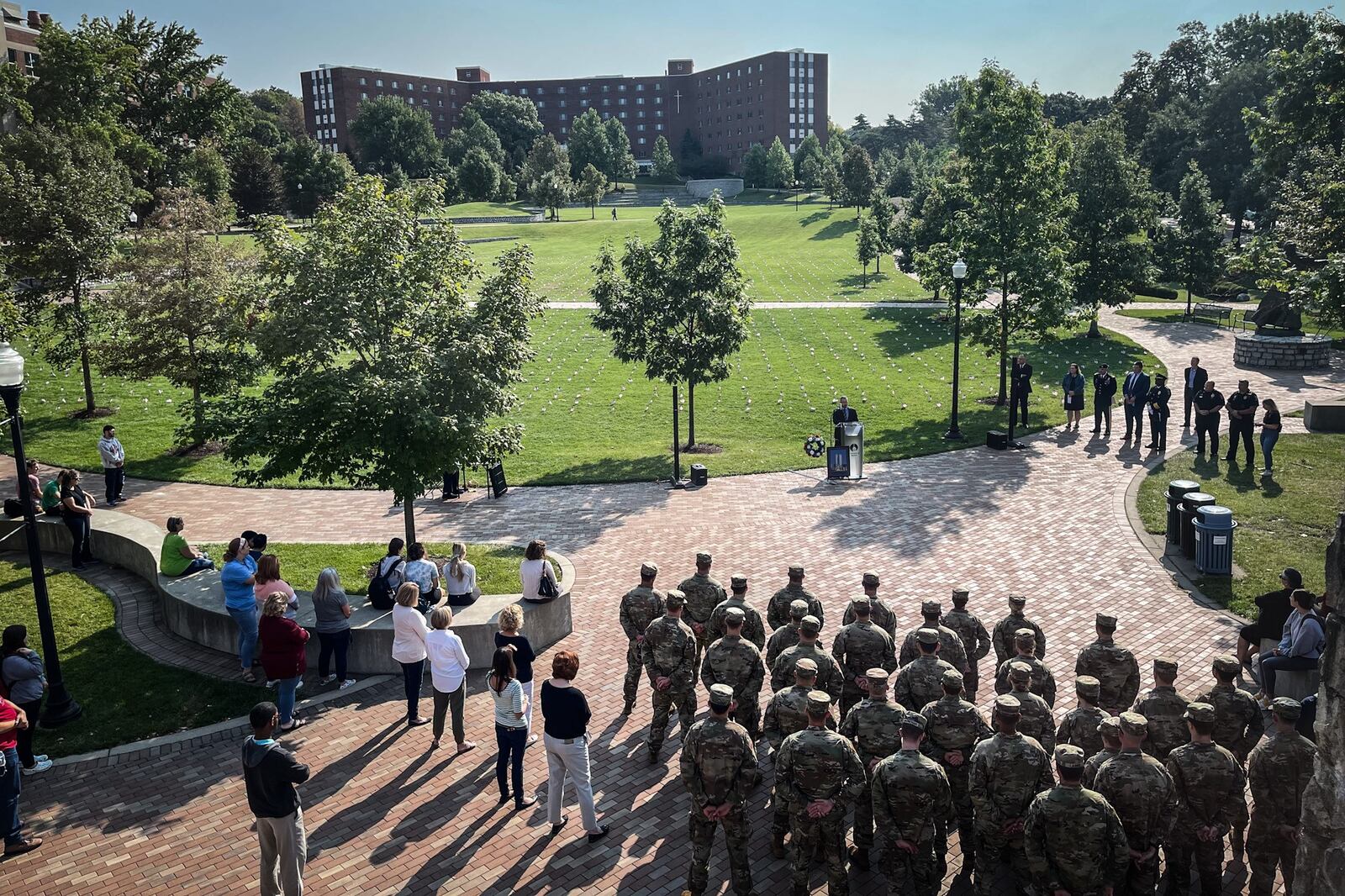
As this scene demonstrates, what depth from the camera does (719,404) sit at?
31.5 meters

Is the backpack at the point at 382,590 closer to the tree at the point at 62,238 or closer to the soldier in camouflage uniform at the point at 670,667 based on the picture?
the soldier in camouflage uniform at the point at 670,667

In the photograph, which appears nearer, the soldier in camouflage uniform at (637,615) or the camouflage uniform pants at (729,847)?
the camouflage uniform pants at (729,847)

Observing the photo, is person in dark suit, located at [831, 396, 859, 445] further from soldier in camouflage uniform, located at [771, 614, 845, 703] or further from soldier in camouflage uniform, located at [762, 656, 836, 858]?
soldier in camouflage uniform, located at [762, 656, 836, 858]

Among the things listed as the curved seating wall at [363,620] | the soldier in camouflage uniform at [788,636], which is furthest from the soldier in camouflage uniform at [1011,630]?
the curved seating wall at [363,620]

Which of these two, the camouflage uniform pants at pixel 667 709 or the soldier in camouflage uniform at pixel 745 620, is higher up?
the soldier in camouflage uniform at pixel 745 620

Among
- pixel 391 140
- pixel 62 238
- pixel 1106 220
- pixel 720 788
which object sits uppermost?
pixel 391 140

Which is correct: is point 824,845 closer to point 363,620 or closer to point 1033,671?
point 1033,671

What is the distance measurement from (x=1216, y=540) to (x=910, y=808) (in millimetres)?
10241

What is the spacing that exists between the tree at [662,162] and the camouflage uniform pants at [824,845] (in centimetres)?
14471

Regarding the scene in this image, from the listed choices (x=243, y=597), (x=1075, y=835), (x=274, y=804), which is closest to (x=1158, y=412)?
(x=1075, y=835)

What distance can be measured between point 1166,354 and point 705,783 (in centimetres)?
3515

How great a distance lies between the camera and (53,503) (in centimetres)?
1786

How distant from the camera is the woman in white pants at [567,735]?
8.49m

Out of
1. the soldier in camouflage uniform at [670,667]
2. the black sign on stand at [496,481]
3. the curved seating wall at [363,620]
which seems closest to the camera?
the soldier in camouflage uniform at [670,667]
